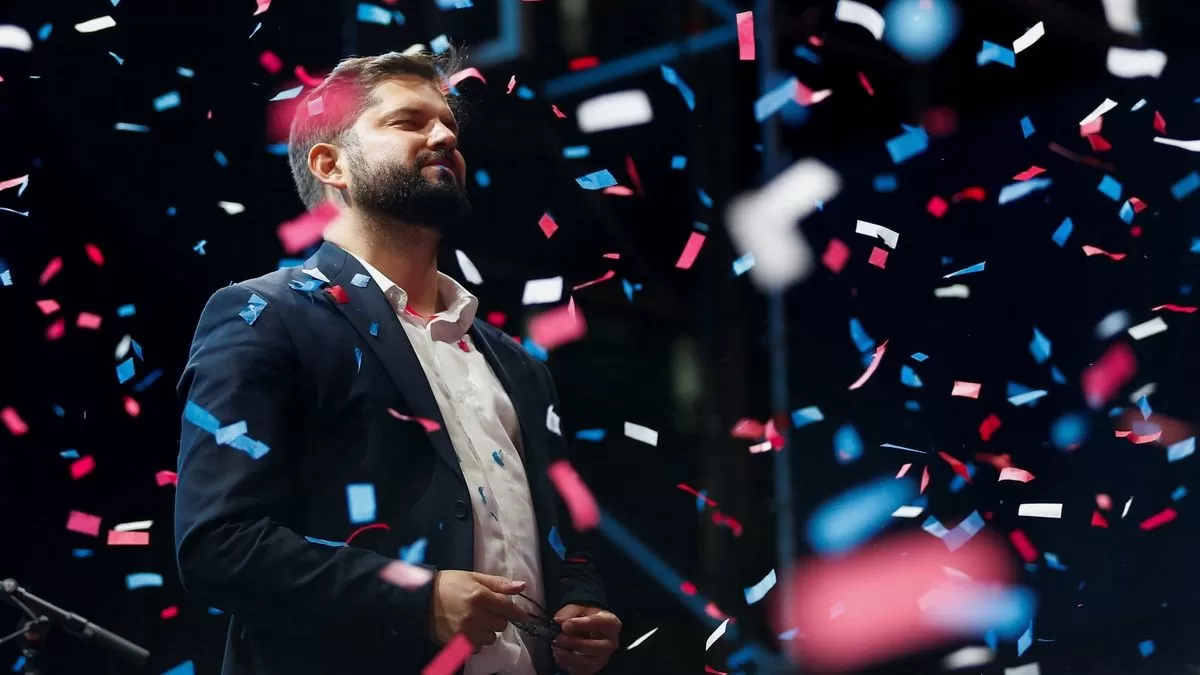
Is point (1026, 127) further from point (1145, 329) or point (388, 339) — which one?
point (388, 339)

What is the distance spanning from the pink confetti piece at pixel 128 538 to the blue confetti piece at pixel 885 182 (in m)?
1.84

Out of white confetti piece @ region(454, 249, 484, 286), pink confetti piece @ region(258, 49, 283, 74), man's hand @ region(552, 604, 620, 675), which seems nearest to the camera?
man's hand @ region(552, 604, 620, 675)

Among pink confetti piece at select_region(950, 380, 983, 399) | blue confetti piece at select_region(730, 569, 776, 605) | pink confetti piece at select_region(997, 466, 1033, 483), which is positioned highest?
pink confetti piece at select_region(950, 380, 983, 399)

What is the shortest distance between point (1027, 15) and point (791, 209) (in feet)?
2.63

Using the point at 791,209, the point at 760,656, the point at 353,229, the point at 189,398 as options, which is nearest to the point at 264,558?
the point at 189,398

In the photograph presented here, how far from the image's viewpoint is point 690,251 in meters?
2.54

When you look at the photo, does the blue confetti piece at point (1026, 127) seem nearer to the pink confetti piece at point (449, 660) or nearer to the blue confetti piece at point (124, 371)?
the pink confetti piece at point (449, 660)

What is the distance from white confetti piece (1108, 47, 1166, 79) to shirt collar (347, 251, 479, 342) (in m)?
1.85

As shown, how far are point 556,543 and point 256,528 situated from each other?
1.59 ft

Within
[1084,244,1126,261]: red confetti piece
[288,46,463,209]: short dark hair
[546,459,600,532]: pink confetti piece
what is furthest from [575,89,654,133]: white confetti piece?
[1084,244,1126,261]: red confetti piece

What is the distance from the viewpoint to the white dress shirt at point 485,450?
1.58 m

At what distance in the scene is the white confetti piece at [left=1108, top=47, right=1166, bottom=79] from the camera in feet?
8.91

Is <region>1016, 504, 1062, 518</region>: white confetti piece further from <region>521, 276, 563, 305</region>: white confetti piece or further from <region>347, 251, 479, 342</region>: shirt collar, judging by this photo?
<region>347, 251, 479, 342</region>: shirt collar

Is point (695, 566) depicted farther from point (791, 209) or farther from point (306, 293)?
point (306, 293)
